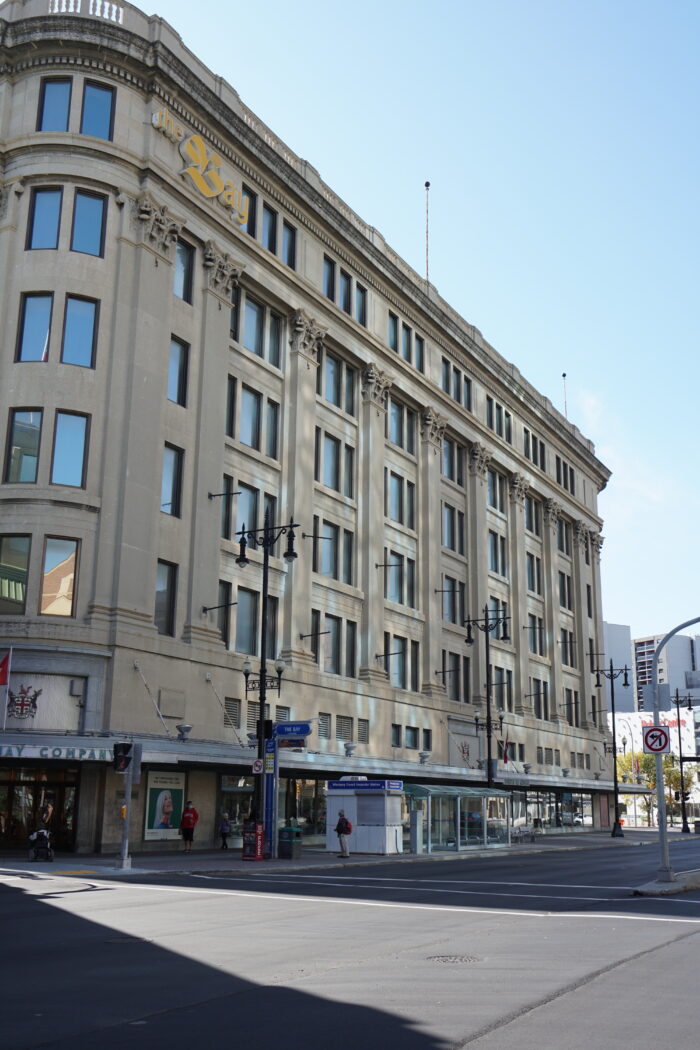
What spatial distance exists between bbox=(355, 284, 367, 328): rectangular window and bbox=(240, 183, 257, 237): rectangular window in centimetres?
964

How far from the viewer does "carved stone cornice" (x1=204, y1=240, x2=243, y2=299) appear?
4594 centimetres

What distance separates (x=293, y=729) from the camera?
35.4 m

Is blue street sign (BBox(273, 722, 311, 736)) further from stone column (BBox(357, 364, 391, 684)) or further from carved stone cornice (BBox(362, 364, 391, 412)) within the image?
carved stone cornice (BBox(362, 364, 391, 412))

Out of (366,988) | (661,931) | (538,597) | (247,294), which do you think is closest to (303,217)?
(247,294)

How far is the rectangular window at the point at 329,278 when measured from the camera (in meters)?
55.4

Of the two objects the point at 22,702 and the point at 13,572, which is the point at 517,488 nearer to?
the point at 13,572

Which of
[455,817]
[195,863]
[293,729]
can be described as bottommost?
[195,863]

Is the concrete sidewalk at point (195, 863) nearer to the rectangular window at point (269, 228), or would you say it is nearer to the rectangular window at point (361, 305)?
the rectangular window at point (269, 228)

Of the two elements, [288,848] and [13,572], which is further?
[13,572]

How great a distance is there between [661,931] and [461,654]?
4914cm

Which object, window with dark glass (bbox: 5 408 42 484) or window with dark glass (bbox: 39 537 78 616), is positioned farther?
window with dark glass (bbox: 5 408 42 484)

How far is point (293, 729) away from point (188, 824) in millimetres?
5414

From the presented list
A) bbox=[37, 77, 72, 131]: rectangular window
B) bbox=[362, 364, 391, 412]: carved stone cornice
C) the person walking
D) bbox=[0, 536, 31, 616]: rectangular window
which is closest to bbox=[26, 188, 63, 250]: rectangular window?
bbox=[37, 77, 72, 131]: rectangular window

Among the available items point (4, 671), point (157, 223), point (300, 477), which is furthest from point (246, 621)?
point (157, 223)
